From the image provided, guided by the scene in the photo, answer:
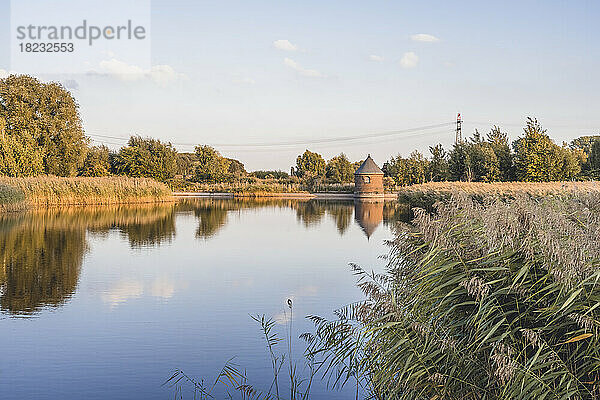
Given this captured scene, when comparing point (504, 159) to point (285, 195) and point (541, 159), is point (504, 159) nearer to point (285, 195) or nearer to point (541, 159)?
point (541, 159)

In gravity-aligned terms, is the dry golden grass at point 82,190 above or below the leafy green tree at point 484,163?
below

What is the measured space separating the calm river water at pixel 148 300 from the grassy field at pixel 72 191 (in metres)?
8.06

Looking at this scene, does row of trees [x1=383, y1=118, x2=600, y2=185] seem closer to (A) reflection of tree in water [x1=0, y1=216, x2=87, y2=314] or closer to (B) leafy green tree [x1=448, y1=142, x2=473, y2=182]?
(B) leafy green tree [x1=448, y1=142, x2=473, y2=182]

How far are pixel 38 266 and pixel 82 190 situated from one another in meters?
20.6

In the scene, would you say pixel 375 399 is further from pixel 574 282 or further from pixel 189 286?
pixel 189 286

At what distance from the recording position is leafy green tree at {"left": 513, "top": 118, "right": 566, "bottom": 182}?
25.6m

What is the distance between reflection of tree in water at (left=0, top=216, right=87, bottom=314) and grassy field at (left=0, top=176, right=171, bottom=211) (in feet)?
28.8

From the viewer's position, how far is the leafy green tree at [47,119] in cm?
3853

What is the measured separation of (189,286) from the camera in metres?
9.53

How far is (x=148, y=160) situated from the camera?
46.8 meters

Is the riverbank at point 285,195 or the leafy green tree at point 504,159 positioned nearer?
the leafy green tree at point 504,159

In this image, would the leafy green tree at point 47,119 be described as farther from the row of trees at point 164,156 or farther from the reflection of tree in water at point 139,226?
the reflection of tree in water at point 139,226

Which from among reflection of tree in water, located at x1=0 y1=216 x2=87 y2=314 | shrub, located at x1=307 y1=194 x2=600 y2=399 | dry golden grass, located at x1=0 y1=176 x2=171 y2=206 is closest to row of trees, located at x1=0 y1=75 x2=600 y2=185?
dry golden grass, located at x1=0 y1=176 x2=171 y2=206

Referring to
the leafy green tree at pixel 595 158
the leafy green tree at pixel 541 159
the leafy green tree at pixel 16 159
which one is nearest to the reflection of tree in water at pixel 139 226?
the leafy green tree at pixel 16 159
